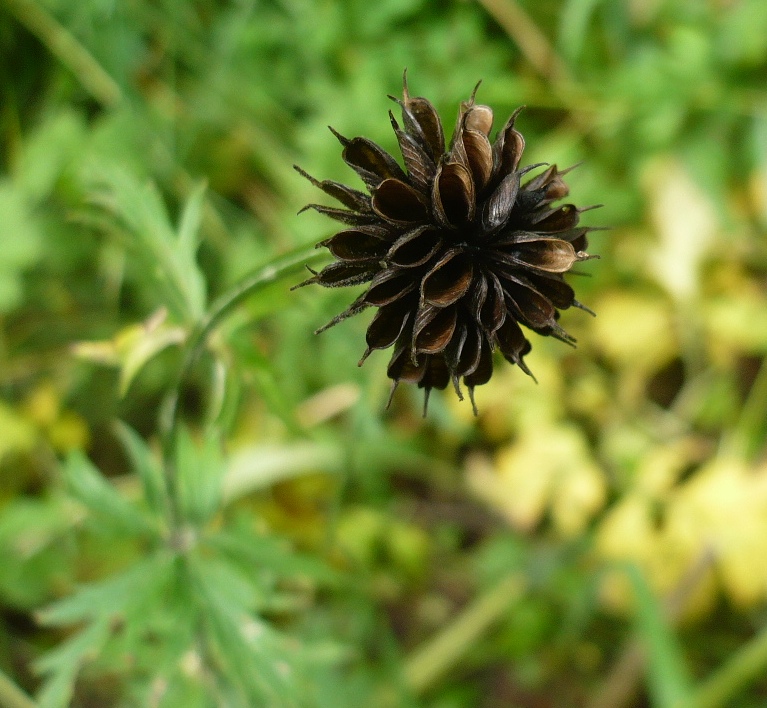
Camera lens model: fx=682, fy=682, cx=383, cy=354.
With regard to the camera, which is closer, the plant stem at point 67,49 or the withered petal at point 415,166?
the withered petal at point 415,166

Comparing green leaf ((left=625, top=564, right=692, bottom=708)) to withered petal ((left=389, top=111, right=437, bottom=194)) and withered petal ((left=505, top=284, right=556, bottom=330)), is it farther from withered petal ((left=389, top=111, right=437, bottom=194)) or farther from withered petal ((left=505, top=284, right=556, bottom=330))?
withered petal ((left=389, top=111, right=437, bottom=194))

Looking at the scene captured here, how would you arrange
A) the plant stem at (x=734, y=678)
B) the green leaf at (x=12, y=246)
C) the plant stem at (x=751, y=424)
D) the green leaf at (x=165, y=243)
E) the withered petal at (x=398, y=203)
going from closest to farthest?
the withered petal at (x=398, y=203) → the green leaf at (x=165, y=243) → the green leaf at (x=12, y=246) → the plant stem at (x=734, y=678) → the plant stem at (x=751, y=424)

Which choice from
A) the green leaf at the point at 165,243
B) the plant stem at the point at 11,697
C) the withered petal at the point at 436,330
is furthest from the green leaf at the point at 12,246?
the withered petal at the point at 436,330

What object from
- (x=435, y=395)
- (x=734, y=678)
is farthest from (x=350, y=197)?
(x=734, y=678)

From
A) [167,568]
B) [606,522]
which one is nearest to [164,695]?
[167,568]

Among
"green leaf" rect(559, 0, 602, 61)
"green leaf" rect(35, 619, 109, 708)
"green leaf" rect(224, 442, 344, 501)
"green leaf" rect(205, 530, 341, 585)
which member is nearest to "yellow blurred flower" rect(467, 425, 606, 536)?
"green leaf" rect(224, 442, 344, 501)

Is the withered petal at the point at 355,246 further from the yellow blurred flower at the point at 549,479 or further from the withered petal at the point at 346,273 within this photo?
the yellow blurred flower at the point at 549,479
